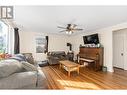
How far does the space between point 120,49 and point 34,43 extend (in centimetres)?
534

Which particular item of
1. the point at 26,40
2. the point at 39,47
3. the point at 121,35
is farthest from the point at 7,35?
the point at 121,35

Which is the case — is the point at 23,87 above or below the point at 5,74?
below

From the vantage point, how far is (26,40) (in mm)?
8859

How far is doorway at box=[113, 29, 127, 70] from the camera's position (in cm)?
670

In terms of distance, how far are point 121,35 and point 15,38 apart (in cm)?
545

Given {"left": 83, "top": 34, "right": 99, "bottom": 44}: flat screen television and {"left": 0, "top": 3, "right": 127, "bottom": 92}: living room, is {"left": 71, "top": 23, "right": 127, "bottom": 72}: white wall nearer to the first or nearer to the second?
{"left": 0, "top": 3, "right": 127, "bottom": 92}: living room

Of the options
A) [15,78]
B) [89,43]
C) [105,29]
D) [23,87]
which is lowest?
[23,87]

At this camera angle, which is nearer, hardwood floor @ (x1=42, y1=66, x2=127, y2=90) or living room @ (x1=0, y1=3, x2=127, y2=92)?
hardwood floor @ (x1=42, y1=66, x2=127, y2=90)

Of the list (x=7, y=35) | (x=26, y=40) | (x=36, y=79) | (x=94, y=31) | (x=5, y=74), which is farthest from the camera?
(x=26, y=40)

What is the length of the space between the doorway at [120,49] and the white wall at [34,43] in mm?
3994

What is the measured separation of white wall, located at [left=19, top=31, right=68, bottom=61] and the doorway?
399cm

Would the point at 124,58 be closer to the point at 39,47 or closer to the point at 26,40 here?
the point at 39,47

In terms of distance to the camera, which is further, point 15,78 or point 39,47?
point 39,47

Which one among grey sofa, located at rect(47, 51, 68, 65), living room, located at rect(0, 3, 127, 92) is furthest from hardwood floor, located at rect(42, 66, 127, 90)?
grey sofa, located at rect(47, 51, 68, 65)
